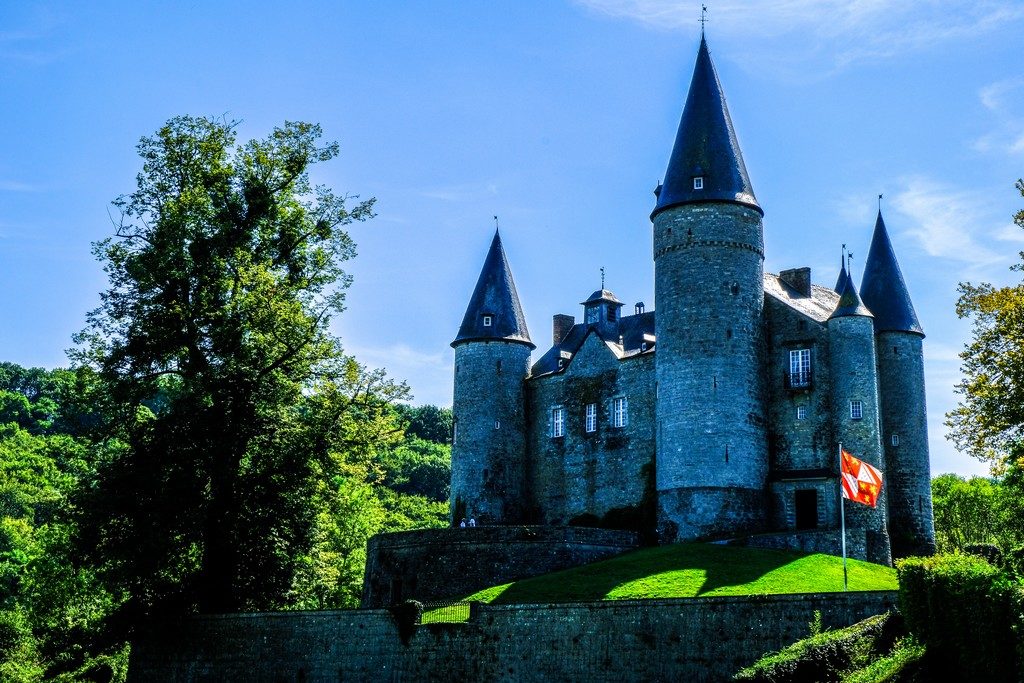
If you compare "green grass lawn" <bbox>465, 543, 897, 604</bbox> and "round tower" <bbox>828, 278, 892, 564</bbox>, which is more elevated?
"round tower" <bbox>828, 278, 892, 564</bbox>

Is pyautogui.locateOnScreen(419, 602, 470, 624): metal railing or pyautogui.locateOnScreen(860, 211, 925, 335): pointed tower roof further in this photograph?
pyautogui.locateOnScreen(860, 211, 925, 335): pointed tower roof

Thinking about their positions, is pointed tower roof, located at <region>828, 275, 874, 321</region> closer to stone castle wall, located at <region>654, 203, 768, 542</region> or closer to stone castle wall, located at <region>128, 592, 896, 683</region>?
stone castle wall, located at <region>654, 203, 768, 542</region>

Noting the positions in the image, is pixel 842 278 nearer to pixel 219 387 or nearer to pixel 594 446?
pixel 594 446

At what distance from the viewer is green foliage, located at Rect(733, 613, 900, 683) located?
23.1 m

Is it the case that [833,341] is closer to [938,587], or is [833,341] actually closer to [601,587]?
[601,587]

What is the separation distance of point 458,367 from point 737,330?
14.3 metres

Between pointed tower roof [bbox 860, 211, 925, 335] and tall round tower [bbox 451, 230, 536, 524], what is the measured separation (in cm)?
1553

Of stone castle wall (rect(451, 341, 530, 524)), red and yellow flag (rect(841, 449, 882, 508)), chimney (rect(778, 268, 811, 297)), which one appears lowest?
red and yellow flag (rect(841, 449, 882, 508))

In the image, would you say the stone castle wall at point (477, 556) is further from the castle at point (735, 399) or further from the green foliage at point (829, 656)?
the green foliage at point (829, 656)

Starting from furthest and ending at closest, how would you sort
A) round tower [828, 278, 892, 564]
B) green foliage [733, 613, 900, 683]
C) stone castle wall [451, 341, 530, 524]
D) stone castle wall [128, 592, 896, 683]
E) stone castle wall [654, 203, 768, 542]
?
stone castle wall [451, 341, 530, 524] < stone castle wall [654, 203, 768, 542] < round tower [828, 278, 892, 564] < stone castle wall [128, 592, 896, 683] < green foliage [733, 613, 900, 683]

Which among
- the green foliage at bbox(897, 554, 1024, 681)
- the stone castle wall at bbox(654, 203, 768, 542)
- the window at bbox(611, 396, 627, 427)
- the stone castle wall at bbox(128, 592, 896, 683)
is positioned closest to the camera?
the green foliage at bbox(897, 554, 1024, 681)

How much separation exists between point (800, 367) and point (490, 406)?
14401 mm

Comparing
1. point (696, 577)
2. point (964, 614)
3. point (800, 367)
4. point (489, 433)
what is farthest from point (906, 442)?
point (964, 614)

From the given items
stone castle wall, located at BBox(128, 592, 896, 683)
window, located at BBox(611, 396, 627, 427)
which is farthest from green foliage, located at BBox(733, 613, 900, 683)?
window, located at BBox(611, 396, 627, 427)
